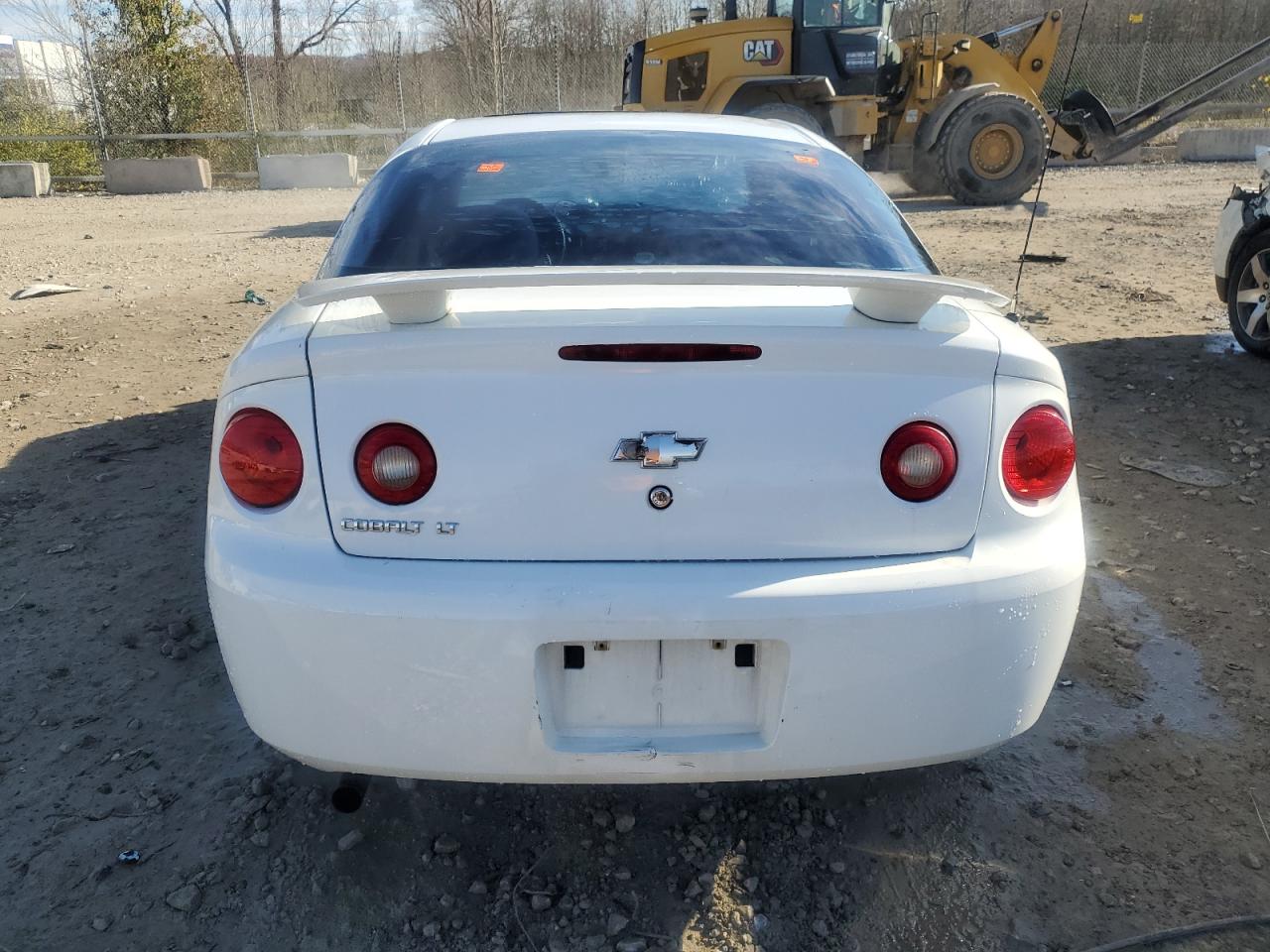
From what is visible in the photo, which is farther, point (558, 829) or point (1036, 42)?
point (1036, 42)

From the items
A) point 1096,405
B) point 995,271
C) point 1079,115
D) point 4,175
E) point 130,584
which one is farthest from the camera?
point 4,175

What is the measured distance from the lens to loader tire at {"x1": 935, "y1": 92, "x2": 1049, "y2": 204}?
538 inches

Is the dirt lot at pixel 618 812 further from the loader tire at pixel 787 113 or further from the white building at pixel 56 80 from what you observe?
the white building at pixel 56 80

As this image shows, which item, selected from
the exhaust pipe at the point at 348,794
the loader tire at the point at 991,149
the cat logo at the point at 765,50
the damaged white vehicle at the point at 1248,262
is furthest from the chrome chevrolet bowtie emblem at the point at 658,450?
the loader tire at the point at 991,149

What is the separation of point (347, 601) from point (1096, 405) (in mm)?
4582

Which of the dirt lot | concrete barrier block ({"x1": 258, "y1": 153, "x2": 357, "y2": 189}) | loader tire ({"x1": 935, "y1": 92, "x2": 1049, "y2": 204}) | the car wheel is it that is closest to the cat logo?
loader tire ({"x1": 935, "y1": 92, "x2": 1049, "y2": 204})

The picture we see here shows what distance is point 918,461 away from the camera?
1890mm

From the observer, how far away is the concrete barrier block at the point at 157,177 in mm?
19625

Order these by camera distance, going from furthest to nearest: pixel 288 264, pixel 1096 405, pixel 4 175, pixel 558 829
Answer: pixel 4 175
pixel 288 264
pixel 1096 405
pixel 558 829

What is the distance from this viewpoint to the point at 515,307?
1.99 meters

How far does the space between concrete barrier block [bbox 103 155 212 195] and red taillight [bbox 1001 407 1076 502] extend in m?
20.8

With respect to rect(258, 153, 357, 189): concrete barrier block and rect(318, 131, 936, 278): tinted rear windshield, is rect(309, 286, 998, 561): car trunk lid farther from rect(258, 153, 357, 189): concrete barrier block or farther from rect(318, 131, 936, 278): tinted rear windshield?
rect(258, 153, 357, 189): concrete barrier block

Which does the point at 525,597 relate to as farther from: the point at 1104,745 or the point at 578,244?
the point at 1104,745

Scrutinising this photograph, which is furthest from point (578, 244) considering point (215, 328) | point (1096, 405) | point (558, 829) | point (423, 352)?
point (215, 328)
